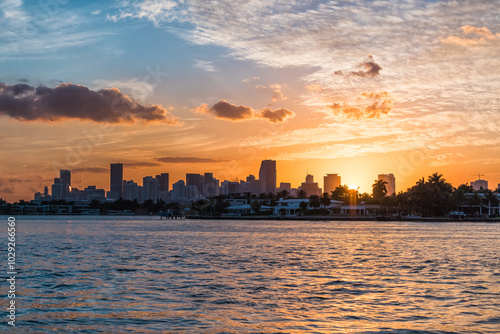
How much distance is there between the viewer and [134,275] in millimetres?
34906

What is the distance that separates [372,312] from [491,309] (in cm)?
540

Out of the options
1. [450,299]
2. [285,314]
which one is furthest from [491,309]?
[285,314]

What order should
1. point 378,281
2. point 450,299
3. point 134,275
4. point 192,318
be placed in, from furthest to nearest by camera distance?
point 134,275
point 378,281
point 450,299
point 192,318

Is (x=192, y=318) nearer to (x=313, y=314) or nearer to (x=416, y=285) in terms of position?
(x=313, y=314)

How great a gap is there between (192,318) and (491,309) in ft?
42.6

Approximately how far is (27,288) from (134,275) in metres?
7.31

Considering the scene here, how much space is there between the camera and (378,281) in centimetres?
3192

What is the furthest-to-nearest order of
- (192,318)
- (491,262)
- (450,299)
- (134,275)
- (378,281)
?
1. (491,262)
2. (134,275)
3. (378,281)
4. (450,299)
5. (192,318)

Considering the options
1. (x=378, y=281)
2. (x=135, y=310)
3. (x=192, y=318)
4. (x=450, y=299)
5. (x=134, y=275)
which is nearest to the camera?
(x=192, y=318)

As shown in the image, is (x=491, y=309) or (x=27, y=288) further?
(x=27, y=288)

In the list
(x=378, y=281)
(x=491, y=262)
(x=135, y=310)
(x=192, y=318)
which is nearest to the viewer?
(x=192, y=318)

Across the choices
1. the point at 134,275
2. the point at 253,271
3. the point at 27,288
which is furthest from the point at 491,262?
the point at 27,288

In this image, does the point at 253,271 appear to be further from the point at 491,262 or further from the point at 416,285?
the point at 491,262

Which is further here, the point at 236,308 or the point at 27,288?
the point at 27,288
